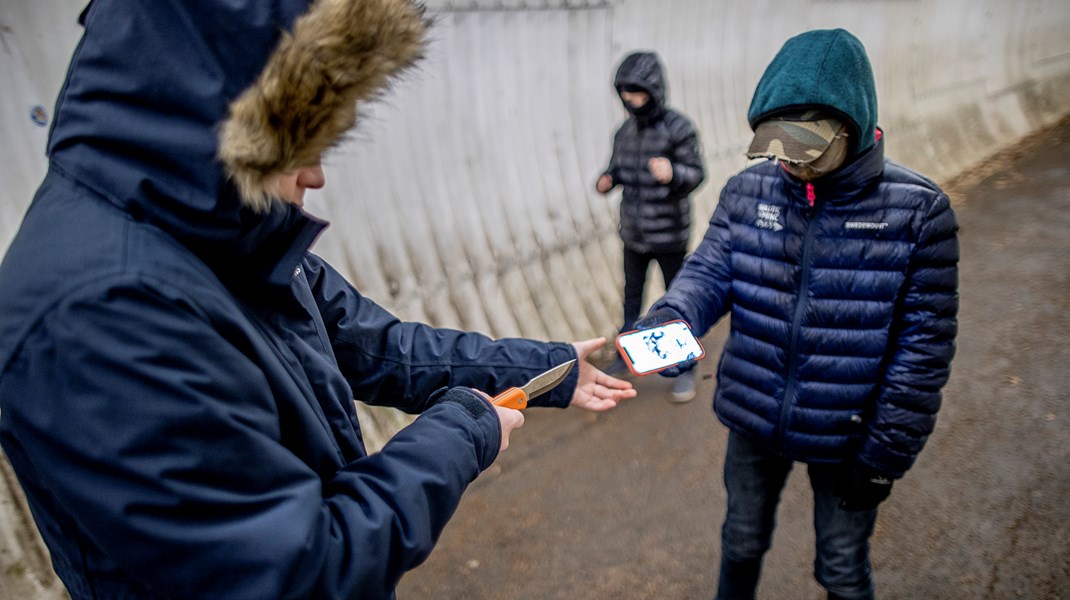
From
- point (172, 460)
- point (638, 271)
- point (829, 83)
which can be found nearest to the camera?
point (172, 460)

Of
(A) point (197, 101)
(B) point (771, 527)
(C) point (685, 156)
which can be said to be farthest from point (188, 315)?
(C) point (685, 156)

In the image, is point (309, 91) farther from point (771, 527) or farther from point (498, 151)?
point (498, 151)

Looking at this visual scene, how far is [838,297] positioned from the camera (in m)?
2.28

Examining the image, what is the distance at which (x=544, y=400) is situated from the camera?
214cm

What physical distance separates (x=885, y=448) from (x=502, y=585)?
1853 millimetres

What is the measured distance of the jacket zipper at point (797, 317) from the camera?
7.53 feet

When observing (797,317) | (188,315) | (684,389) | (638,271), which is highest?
(188,315)

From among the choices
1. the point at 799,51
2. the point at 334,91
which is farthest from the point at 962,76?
the point at 334,91

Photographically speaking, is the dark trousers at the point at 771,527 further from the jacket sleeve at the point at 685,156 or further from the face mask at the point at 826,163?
the jacket sleeve at the point at 685,156

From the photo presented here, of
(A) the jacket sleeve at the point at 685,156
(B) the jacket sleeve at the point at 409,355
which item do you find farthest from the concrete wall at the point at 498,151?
(A) the jacket sleeve at the point at 685,156

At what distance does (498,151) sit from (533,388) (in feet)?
11.5

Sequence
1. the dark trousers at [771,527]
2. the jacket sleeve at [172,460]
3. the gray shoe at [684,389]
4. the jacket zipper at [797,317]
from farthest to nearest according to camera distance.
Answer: the gray shoe at [684,389]
the dark trousers at [771,527]
the jacket zipper at [797,317]
the jacket sleeve at [172,460]

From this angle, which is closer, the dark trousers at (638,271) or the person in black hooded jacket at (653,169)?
the person in black hooded jacket at (653,169)

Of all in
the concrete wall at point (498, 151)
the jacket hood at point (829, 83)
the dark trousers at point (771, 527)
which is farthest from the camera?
the concrete wall at point (498, 151)
